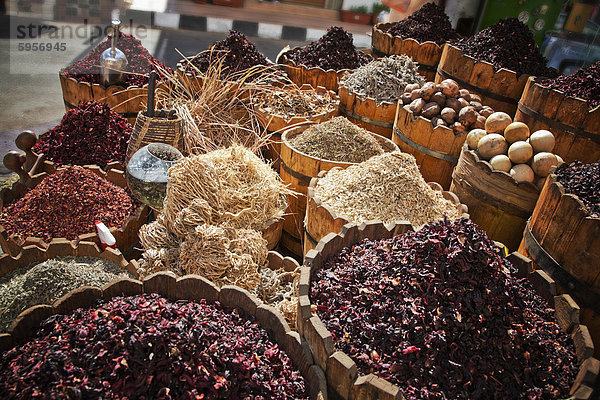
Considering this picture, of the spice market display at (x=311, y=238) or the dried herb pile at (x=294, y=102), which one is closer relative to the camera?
the spice market display at (x=311, y=238)

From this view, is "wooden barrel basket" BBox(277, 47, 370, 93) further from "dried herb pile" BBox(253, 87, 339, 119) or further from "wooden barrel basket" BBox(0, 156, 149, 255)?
"wooden barrel basket" BBox(0, 156, 149, 255)

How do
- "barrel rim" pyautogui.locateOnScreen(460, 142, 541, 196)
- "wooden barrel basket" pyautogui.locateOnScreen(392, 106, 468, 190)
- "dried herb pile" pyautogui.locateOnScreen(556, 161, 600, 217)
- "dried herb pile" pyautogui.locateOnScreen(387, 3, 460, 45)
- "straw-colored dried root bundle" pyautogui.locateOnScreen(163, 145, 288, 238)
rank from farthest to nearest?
"dried herb pile" pyautogui.locateOnScreen(387, 3, 460, 45)
"wooden barrel basket" pyautogui.locateOnScreen(392, 106, 468, 190)
"barrel rim" pyautogui.locateOnScreen(460, 142, 541, 196)
"straw-colored dried root bundle" pyautogui.locateOnScreen(163, 145, 288, 238)
"dried herb pile" pyautogui.locateOnScreen(556, 161, 600, 217)

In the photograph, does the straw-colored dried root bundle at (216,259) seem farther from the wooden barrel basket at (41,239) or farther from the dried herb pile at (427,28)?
the dried herb pile at (427,28)

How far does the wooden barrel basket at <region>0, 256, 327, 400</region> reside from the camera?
155 centimetres

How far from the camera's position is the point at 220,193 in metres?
2.49

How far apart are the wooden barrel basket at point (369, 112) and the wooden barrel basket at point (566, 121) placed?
3.80ft

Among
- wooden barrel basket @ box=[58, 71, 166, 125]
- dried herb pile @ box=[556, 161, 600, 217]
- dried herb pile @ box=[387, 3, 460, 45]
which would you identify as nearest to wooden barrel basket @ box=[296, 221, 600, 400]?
dried herb pile @ box=[556, 161, 600, 217]

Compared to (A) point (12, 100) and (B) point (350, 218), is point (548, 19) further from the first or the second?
(A) point (12, 100)

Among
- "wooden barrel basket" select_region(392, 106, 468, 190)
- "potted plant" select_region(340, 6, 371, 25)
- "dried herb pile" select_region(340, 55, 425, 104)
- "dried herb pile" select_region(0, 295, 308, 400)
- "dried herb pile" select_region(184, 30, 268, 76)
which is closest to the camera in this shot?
"dried herb pile" select_region(0, 295, 308, 400)

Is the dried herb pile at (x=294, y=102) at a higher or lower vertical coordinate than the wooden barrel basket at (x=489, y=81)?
lower

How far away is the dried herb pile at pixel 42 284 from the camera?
1.85 meters

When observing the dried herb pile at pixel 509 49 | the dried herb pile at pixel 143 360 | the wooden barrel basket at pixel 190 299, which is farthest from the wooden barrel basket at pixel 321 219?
the dried herb pile at pixel 509 49

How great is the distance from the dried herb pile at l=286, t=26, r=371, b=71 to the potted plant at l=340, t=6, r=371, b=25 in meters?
9.23

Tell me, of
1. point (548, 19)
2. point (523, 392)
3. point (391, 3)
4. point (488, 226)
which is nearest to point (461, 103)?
point (488, 226)
